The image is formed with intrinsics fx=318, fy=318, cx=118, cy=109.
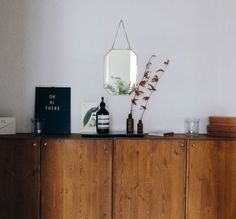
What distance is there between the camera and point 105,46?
2527 mm

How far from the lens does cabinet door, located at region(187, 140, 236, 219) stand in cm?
220

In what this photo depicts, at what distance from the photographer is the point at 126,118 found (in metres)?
2.53

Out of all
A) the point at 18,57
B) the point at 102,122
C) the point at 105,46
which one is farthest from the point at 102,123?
the point at 18,57

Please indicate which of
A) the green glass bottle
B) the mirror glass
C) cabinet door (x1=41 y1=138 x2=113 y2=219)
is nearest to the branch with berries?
the mirror glass

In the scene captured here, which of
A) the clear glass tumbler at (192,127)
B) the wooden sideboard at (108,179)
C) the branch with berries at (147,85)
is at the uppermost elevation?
the branch with berries at (147,85)

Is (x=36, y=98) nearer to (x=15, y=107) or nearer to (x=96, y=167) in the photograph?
(x=15, y=107)

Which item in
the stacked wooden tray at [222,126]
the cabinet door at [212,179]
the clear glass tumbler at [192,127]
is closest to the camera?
the cabinet door at [212,179]

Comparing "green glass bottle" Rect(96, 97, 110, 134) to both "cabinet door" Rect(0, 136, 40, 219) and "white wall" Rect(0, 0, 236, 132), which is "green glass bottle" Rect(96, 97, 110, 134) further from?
"cabinet door" Rect(0, 136, 40, 219)

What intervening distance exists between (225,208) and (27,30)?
1.99m

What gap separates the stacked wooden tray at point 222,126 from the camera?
2305 millimetres

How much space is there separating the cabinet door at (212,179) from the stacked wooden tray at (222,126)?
0.13 m

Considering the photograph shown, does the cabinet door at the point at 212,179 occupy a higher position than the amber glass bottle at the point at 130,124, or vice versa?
the amber glass bottle at the point at 130,124

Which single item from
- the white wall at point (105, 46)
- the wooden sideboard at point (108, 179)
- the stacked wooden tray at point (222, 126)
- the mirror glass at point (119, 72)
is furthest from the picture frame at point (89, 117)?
the stacked wooden tray at point (222, 126)

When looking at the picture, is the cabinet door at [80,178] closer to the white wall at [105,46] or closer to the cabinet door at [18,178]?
the cabinet door at [18,178]
